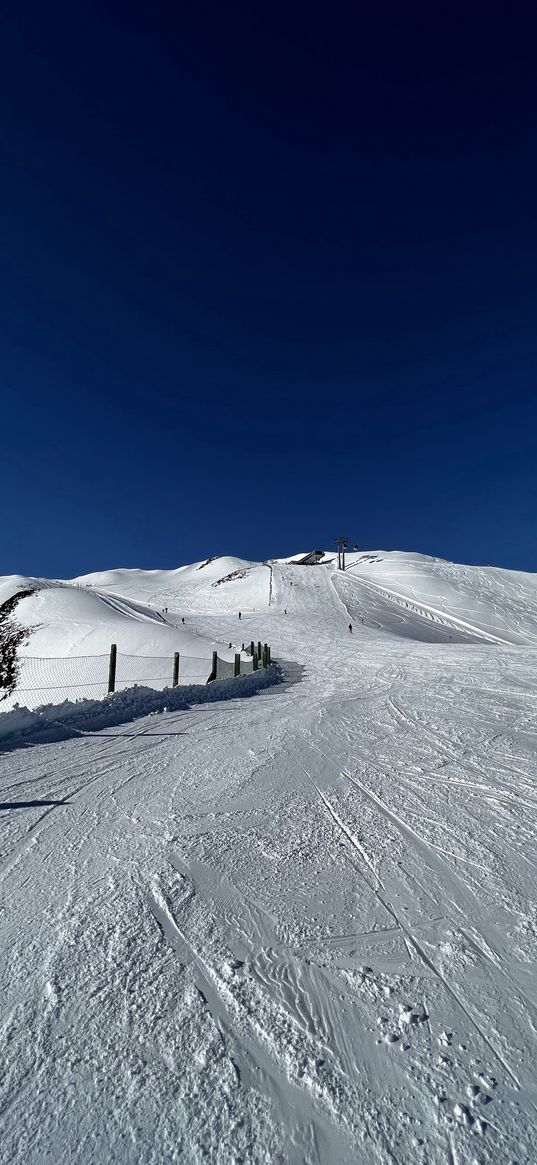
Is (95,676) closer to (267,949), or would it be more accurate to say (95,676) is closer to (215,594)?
(267,949)

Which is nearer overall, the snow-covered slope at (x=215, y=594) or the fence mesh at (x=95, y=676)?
the fence mesh at (x=95, y=676)

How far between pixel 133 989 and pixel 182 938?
477 mm

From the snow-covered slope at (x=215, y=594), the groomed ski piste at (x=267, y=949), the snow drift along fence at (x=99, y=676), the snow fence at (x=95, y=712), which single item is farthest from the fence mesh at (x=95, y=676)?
the snow-covered slope at (x=215, y=594)

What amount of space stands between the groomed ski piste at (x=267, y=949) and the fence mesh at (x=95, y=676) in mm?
12178

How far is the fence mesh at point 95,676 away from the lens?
67.6 ft

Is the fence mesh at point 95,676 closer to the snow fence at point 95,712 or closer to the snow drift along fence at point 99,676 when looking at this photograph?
the snow drift along fence at point 99,676

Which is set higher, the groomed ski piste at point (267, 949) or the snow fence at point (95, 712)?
the snow fence at point (95, 712)

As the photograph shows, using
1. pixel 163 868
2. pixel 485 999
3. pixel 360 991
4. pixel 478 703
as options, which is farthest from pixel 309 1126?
pixel 478 703

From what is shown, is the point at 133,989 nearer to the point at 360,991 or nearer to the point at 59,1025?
the point at 59,1025

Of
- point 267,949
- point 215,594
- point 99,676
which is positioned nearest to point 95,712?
point 267,949

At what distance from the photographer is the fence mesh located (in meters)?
20.6

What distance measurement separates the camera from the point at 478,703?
12.3 meters

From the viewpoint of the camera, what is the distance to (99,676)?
22609 mm

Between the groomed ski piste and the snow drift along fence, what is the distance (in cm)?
1173
